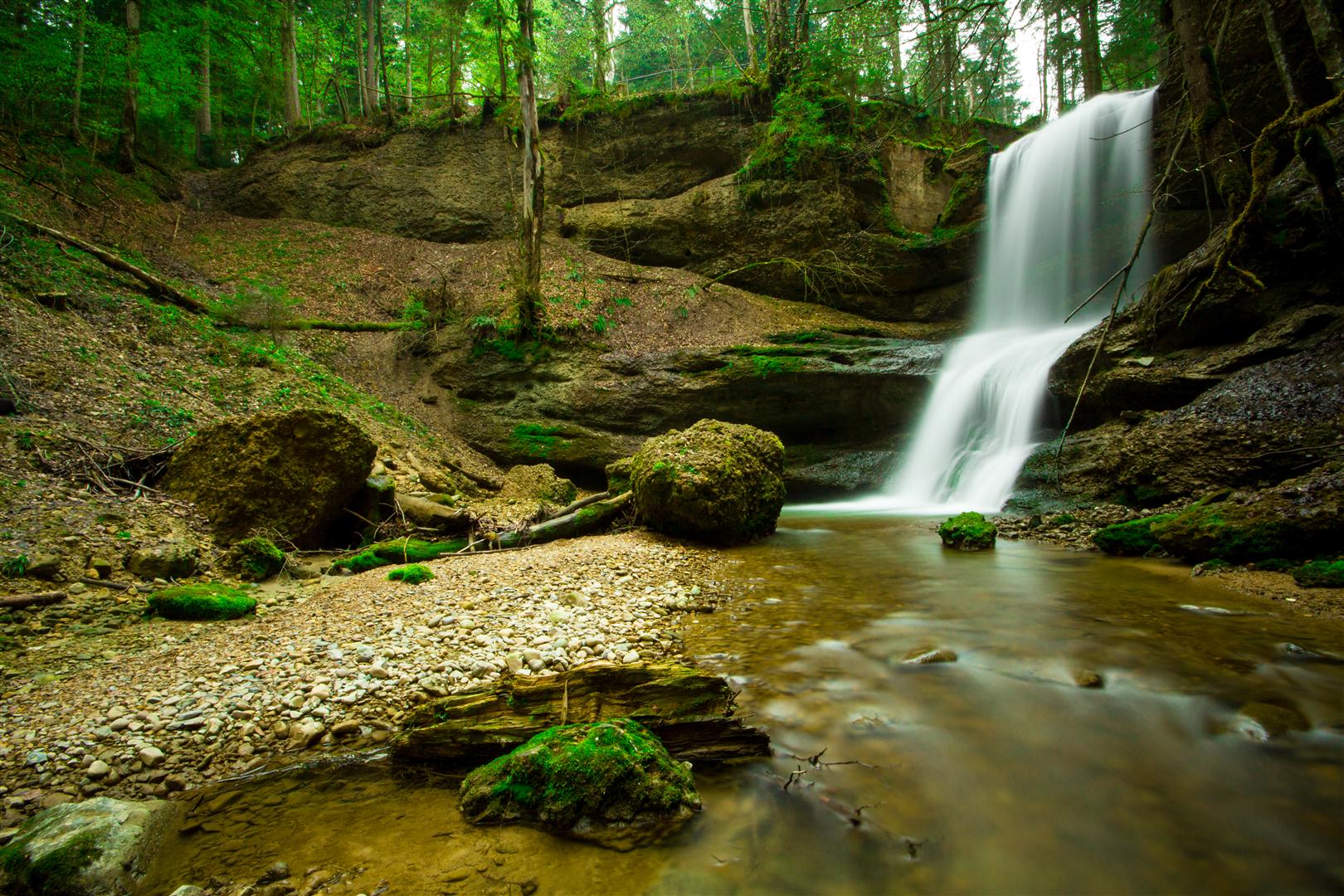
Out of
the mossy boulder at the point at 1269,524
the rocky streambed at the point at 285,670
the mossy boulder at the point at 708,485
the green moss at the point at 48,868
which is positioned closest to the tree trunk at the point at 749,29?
the mossy boulder at the point at 708,485

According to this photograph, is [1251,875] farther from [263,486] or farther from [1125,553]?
[263,486]

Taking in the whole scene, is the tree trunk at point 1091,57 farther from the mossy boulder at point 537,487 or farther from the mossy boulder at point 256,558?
the mossy boulder at point 256,558

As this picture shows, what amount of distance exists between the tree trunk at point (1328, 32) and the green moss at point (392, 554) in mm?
10355

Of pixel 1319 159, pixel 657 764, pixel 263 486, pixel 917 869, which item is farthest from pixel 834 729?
pixel 1319 159

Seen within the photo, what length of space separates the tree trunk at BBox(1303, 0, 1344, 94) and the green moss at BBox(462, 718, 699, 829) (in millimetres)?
8860

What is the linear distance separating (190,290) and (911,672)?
14403mm

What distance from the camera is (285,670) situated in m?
3.30

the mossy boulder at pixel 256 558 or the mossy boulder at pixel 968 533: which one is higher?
the mossy boulder at pixel 256 558

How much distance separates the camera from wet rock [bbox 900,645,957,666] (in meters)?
3.76

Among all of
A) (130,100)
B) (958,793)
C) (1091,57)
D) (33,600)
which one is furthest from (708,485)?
(130,100)

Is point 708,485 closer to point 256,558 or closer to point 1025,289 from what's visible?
point 256,558

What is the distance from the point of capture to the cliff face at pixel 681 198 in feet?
54.6

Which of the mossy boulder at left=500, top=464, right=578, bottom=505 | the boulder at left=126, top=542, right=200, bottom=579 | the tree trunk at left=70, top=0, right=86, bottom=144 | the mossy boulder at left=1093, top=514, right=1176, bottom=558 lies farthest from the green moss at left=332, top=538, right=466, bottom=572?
the tree trunk at left=70, top=0, right=86, bottom=144

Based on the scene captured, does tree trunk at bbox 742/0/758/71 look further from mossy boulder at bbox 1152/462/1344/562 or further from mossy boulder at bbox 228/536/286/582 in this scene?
mossy boulder at bbox 228/536/286/582
